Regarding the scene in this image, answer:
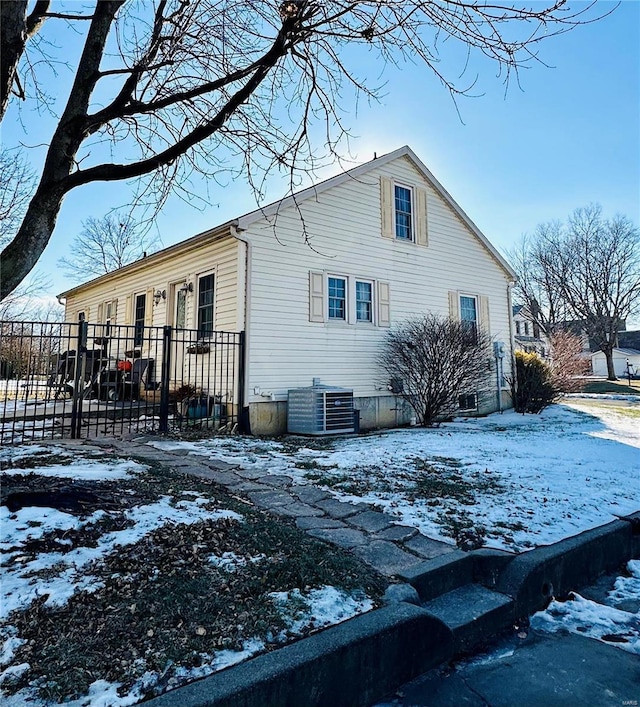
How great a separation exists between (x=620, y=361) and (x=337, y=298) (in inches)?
1885

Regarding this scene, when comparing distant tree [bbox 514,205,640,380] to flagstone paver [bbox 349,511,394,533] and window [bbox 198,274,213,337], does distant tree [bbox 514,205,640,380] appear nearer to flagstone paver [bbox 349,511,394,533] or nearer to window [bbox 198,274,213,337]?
window [bbox 198,274,213,337]

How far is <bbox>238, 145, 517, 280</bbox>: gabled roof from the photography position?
26.9 ft

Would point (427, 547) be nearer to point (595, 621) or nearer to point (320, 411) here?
point (595, 621)

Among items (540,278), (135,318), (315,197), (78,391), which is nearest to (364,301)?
(315,197)

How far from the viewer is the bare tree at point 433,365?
30.8ft

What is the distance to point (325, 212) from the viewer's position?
9.45 m

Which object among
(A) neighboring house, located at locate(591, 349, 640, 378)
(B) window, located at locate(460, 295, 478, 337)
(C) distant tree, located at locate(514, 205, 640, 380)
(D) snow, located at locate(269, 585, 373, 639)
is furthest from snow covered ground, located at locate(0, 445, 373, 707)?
(A) neighboring house, located at locate(591, 349, 640, 378)

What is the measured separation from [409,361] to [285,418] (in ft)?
10.0

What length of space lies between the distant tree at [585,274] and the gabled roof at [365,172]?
20454 millimetres

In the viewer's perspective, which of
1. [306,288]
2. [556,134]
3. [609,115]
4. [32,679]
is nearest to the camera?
[32,679]

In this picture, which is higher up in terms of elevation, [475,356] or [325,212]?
[325,212]

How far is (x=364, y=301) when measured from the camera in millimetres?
10133

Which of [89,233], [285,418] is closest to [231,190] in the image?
[285,418]

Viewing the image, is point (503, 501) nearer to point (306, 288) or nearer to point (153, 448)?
point (153, 448)
